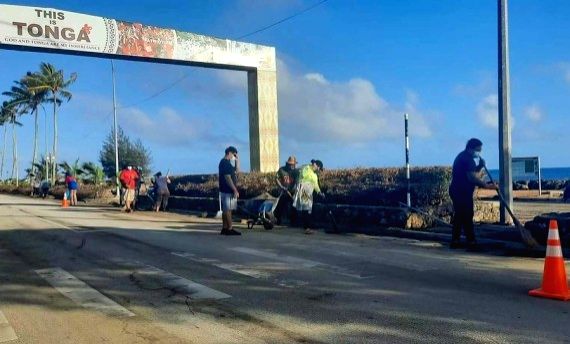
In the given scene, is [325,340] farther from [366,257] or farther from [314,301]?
[366,257]

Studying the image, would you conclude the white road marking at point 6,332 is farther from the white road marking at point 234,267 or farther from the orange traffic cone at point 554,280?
the orange traffic cone at point 554,280

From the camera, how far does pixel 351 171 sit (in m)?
16.0

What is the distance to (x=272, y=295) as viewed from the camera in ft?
20.5

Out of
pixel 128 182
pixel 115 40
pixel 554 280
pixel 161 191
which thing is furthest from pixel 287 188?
pixel 115 40

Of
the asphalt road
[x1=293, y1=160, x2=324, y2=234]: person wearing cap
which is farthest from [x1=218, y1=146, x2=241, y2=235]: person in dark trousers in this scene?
the asphalt road

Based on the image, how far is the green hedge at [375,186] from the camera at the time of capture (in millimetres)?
13030

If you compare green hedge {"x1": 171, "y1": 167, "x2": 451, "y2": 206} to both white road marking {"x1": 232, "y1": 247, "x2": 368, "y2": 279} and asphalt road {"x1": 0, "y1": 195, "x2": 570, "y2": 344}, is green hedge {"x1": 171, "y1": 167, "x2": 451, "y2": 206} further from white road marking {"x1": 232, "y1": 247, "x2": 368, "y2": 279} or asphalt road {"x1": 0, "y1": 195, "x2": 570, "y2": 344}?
white road marking {"x1": 232, "y1": 247, "x2": 368, "y2": 279}

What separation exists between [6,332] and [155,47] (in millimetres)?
19955

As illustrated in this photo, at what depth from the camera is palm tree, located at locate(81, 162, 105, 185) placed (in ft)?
150

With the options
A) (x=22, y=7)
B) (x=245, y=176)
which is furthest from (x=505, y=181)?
(x=22, y=7)

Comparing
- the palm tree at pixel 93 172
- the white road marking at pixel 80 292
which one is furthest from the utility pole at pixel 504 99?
the palm tree at pixel 93 172

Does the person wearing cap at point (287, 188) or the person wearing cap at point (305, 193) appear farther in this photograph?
the person wearing cap at point (287, 188)

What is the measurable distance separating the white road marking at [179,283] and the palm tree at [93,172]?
126ft

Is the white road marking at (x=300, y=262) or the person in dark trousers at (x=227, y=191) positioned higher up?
the person in dark trousers at (x=227, y=191)
